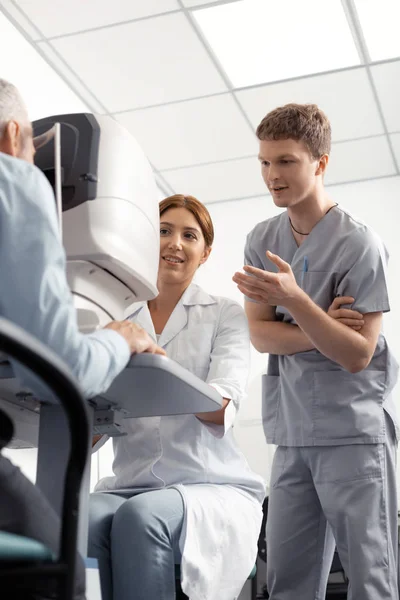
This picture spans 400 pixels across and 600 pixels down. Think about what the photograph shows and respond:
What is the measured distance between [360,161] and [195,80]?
144 centimetres

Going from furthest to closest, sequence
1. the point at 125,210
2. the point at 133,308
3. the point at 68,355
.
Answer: the point at 133,308, the point at 125,210, the point at 68,355

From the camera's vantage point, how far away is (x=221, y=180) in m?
4.97

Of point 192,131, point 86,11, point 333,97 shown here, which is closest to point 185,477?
point 86,11

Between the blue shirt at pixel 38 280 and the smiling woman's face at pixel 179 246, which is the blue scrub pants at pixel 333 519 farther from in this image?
the blue shirt at pixel 38 280

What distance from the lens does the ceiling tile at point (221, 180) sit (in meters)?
4.75

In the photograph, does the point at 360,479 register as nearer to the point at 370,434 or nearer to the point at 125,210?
the point at 370,434

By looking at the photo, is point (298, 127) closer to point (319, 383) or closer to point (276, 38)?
point (319, 383)

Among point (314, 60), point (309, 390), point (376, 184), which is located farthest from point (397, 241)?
point (309, 390)

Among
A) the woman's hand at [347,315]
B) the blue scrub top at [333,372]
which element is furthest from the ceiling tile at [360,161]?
the woman's hand at [347,315]

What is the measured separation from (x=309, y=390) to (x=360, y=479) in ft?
0.81

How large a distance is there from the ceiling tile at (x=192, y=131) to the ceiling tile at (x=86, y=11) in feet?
2.62

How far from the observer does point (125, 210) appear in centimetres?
120

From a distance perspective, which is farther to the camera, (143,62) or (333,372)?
(143,62)

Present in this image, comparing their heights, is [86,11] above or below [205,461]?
above
